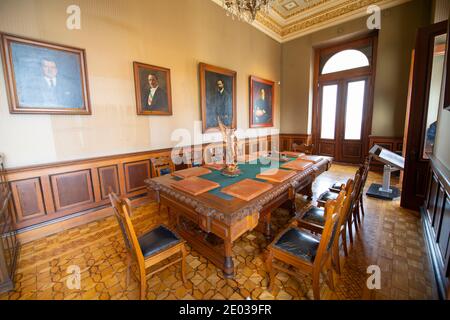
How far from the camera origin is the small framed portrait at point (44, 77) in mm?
2115

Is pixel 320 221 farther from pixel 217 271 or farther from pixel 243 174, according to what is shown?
pixel 217 271

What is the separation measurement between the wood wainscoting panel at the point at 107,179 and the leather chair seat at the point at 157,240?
1564 millimetres

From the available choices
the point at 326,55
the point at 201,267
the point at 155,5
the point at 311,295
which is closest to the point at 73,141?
the point at 201,267

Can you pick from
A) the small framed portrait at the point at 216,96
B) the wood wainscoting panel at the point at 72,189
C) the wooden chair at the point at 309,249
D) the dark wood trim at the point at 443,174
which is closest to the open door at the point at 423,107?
the dark wood trim at the point at 443,174

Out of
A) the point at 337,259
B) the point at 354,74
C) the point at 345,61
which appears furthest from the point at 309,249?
the point at 345,61

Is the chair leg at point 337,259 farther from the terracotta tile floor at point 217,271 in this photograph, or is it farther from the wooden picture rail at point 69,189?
the wooden picture rail at point 69,189

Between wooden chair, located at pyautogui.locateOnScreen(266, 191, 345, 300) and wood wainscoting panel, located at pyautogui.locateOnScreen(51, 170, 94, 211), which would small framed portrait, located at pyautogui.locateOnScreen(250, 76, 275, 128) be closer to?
wood wainscoting panel, located at pyautogui.locateOnScreen(51, 170, 94, 211)

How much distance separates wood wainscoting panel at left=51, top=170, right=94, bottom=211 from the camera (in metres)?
2.49

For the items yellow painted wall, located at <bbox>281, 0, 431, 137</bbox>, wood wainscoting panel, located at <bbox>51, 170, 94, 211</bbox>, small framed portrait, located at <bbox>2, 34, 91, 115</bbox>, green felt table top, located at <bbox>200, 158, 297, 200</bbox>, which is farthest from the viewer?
yellow painted wall, located at <bbox>281, 0, 431, 137</bbox>

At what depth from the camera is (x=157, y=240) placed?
159cm

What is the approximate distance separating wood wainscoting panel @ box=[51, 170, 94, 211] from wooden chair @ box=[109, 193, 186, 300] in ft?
5.17

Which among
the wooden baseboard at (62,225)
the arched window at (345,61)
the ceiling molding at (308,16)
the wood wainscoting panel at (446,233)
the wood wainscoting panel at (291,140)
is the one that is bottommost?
the wooden baseboard at (62,225)

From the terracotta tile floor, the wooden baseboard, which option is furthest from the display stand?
the wooden baseboard

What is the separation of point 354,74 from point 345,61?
1.65 feet
